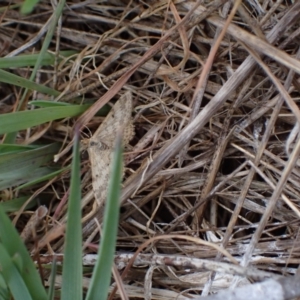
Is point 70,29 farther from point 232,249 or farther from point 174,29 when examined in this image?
point 232,249

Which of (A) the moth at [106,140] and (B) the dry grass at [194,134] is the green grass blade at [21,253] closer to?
(B) the dry grass at [194,134]

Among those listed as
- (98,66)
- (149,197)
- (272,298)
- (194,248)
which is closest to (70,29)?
(98,66)

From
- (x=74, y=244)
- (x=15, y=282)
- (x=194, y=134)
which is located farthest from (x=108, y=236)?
(x=194, y=134)

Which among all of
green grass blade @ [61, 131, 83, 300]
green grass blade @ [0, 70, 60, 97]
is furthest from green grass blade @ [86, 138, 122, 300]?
green grass blade @ [0, 70, 60, 97]

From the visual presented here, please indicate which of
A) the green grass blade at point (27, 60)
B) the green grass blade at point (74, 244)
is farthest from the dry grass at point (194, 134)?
the green grass blade at point (74, 244)

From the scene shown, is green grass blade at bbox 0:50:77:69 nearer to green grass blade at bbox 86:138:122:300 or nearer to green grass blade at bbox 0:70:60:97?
green grass blade at bbox 0:70:60:97

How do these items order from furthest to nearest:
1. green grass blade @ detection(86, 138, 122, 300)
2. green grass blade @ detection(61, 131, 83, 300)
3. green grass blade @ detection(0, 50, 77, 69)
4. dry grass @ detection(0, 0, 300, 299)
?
green grass blade @ detection(0, 50, 77, 69)
dry grass @ detection(0, 0, 300, 299)
green grass blade @ detection(61, 131, 83, 300)
green grass blade @ detection(86, 138, 122, 300)
